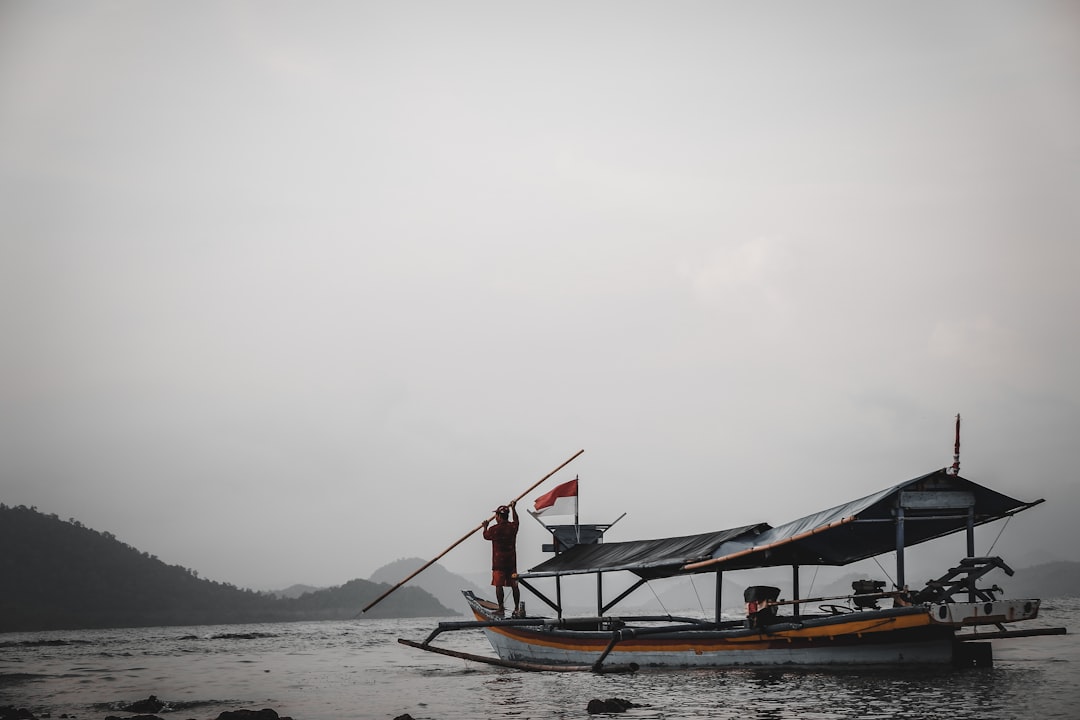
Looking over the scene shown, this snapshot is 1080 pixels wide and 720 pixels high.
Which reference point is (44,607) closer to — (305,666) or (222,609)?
(222,609)

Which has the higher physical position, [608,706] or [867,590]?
[867,590]

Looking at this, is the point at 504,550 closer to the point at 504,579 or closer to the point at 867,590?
the point at 504,579

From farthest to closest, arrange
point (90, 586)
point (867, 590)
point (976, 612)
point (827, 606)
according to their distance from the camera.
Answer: point (90, 586) → point (827, 606) → point (867, 590) → point (976, 612)

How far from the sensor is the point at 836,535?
2294 cm

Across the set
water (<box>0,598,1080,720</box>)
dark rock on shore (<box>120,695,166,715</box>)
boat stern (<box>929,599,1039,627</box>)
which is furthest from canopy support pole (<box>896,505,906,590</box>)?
dark rock on shore (<box>120,695,166,715</box>)

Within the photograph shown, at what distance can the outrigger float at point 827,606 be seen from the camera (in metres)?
19.5

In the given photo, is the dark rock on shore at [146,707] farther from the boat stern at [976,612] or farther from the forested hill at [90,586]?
the forested hill at [90,586]

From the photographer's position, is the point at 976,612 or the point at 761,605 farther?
the point at 761,605

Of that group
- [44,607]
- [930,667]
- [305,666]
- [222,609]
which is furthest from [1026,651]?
[222,609]

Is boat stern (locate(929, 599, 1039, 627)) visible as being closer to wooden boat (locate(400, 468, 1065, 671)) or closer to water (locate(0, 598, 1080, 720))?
wooden boat (locate(400, 468, 1065, 671))

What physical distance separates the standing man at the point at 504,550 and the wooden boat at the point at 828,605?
134 centimetres

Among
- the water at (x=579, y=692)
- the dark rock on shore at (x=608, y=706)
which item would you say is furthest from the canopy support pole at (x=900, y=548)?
the dark rock on shore at (x=608, y=706)

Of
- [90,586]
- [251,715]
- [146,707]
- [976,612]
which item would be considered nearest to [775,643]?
[976,612]

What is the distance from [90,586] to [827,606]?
133137 millimetres
